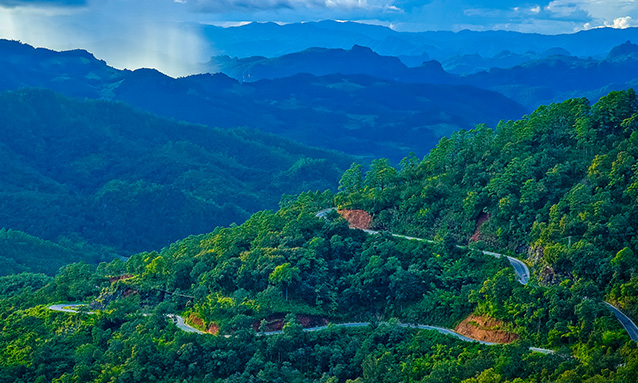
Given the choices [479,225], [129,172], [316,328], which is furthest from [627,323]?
[129,172]

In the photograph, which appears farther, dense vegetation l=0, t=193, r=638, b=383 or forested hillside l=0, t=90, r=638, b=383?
forested hillside l=0, t=90, r=638, b=383

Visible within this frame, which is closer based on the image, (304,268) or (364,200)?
(304,268)

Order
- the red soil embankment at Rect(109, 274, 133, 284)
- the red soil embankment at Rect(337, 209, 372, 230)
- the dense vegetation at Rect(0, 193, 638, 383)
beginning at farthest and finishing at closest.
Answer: the red soil embankment at Rect(109, 274, 133, 284), the red soil embankment at Rect(337, 209, 372, 230), the dense vegetation at Rect(0, 193, 638, 383)

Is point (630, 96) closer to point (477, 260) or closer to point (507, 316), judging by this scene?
point (477, 260)

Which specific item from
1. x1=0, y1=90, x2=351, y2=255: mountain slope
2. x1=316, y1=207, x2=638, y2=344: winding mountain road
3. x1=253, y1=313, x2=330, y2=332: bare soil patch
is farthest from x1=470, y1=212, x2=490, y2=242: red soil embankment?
x1=0, y1=90, x2=351, y2=255: mountain slope

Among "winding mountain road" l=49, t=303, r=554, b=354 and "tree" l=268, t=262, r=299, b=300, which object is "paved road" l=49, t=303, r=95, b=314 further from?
"tree" l=268, t=262, r=299, b=300

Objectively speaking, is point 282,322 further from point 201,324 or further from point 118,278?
point 118,278

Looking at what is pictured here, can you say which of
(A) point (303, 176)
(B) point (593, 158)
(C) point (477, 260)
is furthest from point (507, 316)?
(A) point (303, 176)
